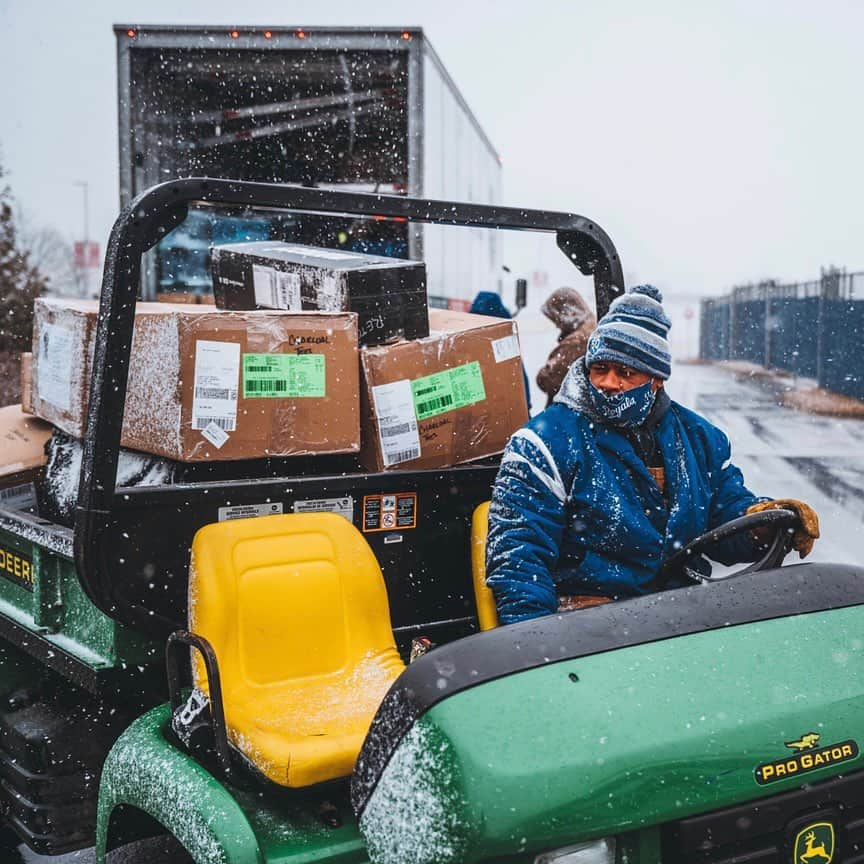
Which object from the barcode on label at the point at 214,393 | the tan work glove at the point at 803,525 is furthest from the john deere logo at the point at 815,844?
the barcode on label at the point at 214,393

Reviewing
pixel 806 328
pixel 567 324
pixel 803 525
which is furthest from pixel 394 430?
pixel 806 328

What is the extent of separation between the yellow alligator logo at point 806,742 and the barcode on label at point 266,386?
5.36 feet

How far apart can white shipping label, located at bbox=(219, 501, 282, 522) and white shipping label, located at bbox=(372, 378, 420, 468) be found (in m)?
0.38

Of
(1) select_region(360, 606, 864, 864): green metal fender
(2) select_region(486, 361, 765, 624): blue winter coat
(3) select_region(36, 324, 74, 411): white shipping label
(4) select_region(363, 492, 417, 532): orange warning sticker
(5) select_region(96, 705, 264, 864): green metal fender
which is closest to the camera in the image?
(1) select_region(360, 606, 864, 864): green metal fender

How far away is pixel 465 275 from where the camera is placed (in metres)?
11.5

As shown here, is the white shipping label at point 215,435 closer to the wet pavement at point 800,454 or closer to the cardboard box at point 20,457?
the cardboard box at point 20,457

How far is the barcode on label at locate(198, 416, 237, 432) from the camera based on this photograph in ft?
9.41

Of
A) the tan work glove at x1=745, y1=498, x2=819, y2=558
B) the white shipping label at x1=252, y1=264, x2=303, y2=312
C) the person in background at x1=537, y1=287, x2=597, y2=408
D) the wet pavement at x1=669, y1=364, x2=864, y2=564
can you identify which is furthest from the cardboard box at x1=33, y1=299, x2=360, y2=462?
the wet pavement at x1=669, y1=364, x2=864, y2=564

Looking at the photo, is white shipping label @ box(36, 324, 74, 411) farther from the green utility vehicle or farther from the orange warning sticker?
the orange warning sticker

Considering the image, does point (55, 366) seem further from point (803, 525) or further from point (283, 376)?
point (803, 525)

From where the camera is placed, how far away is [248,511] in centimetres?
291

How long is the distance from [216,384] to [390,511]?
65cm

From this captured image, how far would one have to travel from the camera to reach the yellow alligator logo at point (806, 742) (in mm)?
1911

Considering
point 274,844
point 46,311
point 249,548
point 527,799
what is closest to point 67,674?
point 249,548
